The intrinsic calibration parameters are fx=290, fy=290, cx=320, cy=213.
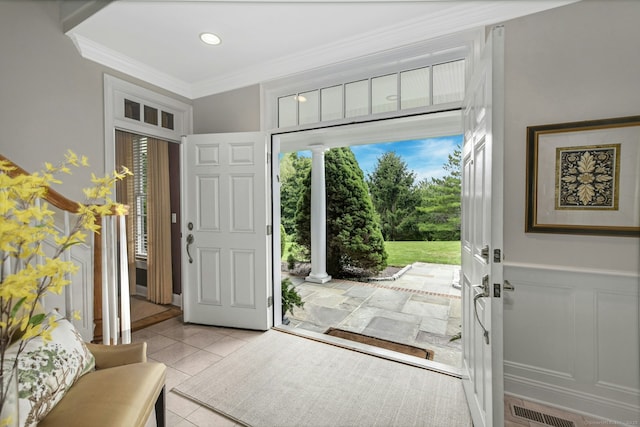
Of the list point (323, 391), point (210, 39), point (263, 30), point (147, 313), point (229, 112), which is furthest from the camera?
point (147, 313)

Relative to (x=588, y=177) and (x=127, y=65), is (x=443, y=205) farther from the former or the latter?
(x=127, y=65)

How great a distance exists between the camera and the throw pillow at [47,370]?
1.10 metres

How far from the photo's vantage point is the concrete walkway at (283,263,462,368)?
3055 millimetres

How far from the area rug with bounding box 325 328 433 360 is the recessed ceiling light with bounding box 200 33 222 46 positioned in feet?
9.78

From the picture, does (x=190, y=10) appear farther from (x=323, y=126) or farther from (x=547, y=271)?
(x=547, y=271)

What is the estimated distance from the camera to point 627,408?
168 cm

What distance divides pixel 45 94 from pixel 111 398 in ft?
7.67

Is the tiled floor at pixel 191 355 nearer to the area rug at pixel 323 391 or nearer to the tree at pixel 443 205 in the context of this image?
the area rug at pixel 323 391

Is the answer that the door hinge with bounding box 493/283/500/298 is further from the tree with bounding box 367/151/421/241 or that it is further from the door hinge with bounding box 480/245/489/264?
the tree with bounding box 367/151/421/241

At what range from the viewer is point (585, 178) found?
5.74 feet

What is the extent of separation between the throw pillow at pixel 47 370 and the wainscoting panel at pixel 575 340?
249 centimetres

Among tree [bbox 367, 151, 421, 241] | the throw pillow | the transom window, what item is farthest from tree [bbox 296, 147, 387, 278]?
the throw pillow

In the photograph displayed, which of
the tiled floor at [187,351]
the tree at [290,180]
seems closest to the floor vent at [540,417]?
the tiled floor at [187,351]

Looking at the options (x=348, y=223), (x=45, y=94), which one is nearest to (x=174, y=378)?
(x=45, y=94)
